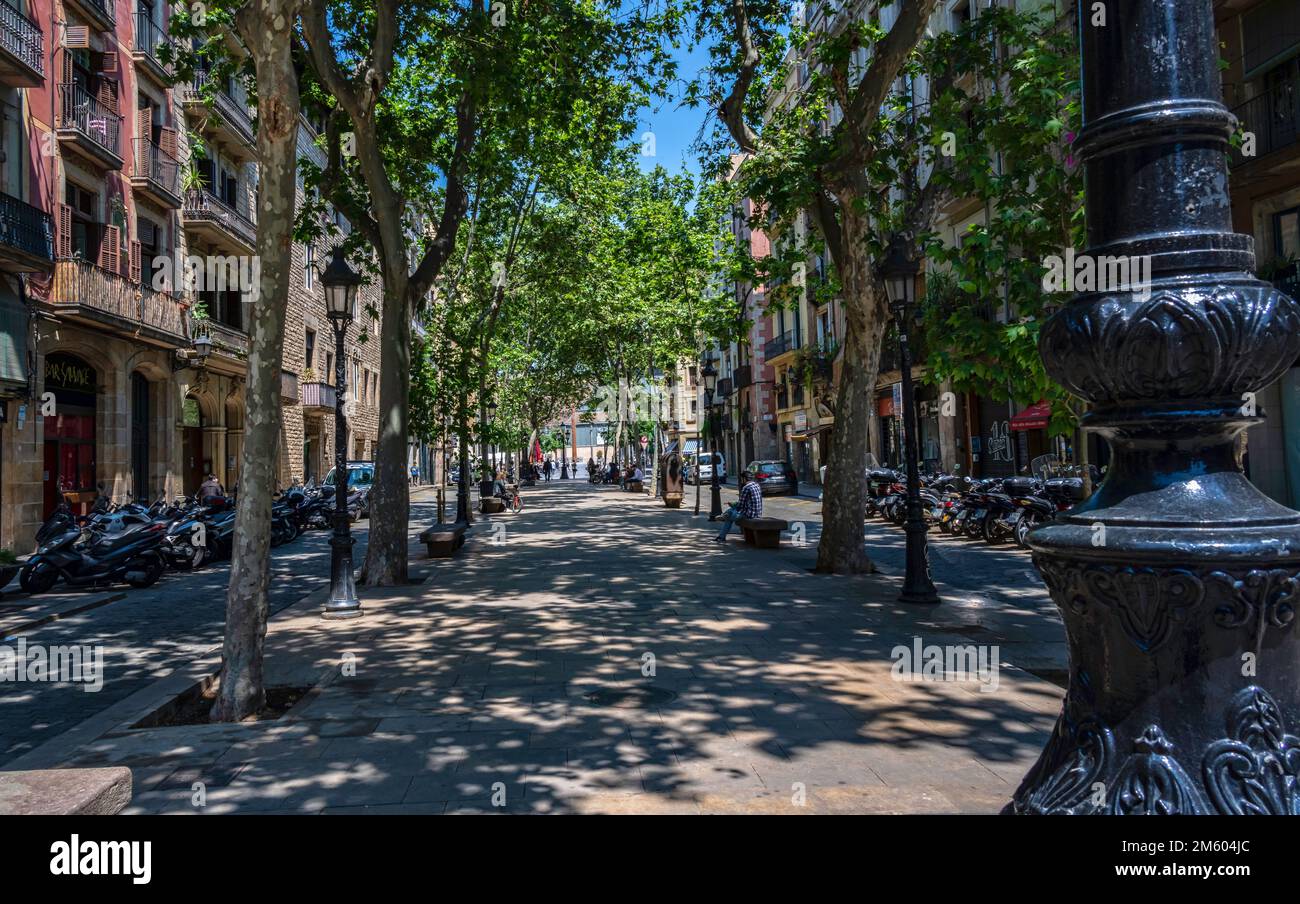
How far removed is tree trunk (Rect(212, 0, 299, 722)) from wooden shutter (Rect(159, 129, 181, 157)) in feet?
66.6

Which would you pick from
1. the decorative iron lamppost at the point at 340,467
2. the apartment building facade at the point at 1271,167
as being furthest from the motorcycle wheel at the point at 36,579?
the apartment building facade at the point at 1271,167

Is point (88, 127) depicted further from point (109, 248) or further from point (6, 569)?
point (6, 569)

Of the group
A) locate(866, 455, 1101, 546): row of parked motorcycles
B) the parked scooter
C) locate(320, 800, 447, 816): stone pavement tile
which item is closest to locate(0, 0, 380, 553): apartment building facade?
the parked scooter

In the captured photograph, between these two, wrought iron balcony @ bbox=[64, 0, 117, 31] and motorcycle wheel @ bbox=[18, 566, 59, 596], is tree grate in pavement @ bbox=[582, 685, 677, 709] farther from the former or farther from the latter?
wrought iron balcony @ bbox=[64, 0, 117, 31]

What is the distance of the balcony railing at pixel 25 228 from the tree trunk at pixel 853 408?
1436cm

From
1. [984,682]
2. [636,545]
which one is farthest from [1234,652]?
[636,545]

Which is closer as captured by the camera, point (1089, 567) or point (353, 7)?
point (1089, 567)

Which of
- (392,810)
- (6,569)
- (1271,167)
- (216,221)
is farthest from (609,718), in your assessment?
(216,221)

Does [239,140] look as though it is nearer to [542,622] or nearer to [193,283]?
[193,283]

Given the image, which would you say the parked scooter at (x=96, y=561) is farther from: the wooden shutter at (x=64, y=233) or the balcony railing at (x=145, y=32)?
the balcony railing at (x=145, y=32)

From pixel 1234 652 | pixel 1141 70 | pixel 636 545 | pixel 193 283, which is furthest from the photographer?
pixel 193 283

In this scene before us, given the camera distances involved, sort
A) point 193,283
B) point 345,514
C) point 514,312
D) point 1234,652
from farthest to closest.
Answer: point 514,312 → point 193,283 → point 345,514 → point 1234,652

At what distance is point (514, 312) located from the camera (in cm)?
3012

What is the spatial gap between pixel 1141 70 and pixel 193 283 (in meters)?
27.3
